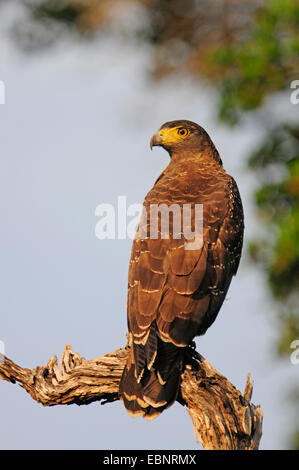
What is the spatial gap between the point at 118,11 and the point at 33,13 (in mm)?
2241

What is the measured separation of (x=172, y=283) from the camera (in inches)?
219

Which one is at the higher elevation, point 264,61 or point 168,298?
point 264,61

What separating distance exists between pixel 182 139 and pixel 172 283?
2160mm

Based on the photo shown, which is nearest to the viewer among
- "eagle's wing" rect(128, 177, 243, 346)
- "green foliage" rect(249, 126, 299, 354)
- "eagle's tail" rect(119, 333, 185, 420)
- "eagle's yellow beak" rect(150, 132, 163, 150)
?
"eagle's tail" rect(119, 333, 185, 420)

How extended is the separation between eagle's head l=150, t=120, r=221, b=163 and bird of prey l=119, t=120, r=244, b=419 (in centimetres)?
67

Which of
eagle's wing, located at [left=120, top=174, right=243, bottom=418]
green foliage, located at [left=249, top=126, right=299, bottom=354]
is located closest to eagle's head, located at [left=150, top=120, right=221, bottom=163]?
eagle's wing, located at [left=120, top=174, right=243, bottom=418]

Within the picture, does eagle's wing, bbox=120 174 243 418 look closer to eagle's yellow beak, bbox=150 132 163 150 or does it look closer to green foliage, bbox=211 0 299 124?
eagle's yellow beak, bbox=150 132 163 150

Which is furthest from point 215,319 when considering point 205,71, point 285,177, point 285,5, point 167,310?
point 205,71

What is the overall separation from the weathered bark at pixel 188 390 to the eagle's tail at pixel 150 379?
15cm

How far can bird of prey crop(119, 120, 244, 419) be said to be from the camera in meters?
5.33

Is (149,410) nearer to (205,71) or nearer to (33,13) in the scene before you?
(205,71)

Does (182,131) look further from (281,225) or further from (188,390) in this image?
(281,225)

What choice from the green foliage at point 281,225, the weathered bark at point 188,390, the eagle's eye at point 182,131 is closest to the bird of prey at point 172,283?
the weathered bark at point 188,390

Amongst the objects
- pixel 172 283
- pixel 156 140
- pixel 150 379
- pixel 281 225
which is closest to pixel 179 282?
pixel 172 283
